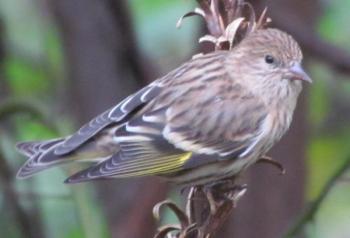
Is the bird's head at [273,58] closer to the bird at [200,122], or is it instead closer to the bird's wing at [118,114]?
the bird at [200,122]

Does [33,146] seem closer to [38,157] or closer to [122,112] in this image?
[38,157]

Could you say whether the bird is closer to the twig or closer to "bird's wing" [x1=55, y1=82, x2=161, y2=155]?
"bird's wing" [x1=55, y1=82, x2=161, y2=155]

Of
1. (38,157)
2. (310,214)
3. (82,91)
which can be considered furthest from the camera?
(82,91)

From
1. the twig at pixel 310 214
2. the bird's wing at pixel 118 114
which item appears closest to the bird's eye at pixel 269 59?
the bird's wing at pixel 118 114

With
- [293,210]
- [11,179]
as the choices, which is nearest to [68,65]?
[11,179]

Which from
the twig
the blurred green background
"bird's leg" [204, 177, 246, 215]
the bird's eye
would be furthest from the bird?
"bird's leg" [204, 177, 246, 215]

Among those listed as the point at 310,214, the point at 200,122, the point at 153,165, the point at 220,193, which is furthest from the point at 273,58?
the point at 220,193
